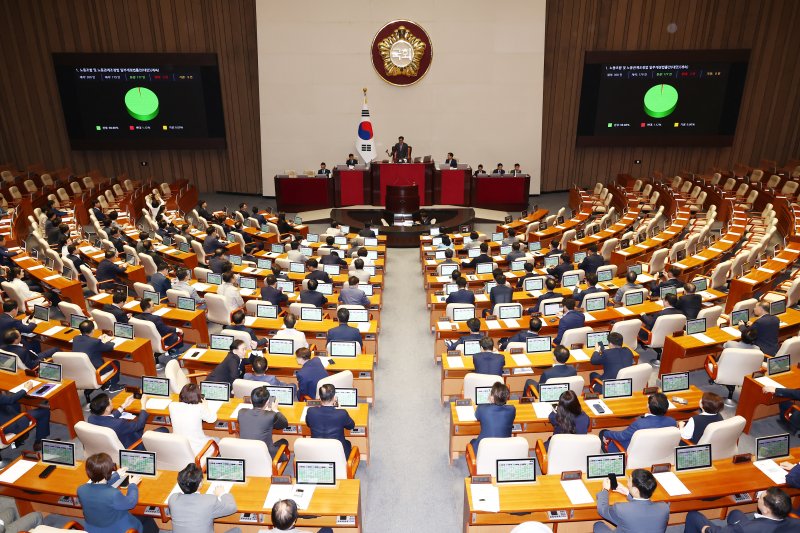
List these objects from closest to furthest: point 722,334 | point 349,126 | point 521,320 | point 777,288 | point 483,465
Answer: point 483,465 < point 722,334 < point 521,320 < point 777,288 < point 349,126

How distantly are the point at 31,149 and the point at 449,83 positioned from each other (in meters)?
16.5

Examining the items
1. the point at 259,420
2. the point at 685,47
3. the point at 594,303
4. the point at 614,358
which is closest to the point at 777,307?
the point at 594,303

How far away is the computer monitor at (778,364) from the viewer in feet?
24.3

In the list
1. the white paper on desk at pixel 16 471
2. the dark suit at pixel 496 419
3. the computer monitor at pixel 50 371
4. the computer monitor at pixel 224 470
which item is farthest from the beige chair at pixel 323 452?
the computer monitor at pixel 50 371

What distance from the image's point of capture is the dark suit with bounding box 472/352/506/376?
297 inches

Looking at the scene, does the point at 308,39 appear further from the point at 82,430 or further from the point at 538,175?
the point at 82,430

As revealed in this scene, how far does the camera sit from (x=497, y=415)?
6.22m

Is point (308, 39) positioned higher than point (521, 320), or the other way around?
point (308, 39)

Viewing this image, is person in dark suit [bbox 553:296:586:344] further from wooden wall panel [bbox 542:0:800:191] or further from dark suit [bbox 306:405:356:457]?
wooden wall panel [bbox 542:0:800:191]

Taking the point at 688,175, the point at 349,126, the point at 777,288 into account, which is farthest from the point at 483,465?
the point at 688,175

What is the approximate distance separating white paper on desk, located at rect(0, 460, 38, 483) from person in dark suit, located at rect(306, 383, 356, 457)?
2.86 meters

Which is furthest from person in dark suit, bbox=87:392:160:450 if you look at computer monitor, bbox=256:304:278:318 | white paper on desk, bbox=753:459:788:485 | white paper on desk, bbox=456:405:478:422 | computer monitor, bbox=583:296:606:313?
computer monitor, bbox=583:296:606:313

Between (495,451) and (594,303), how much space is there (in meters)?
4.78

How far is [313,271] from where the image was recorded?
11500 millimetres
